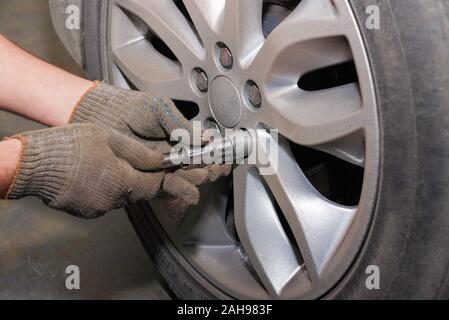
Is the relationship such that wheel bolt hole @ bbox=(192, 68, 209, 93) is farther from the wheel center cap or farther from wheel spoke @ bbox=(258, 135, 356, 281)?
wheel spoke @ bbox=(258, 135, 356, 281)

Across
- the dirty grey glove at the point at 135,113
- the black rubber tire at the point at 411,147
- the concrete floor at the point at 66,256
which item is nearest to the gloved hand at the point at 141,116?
the dirty grey glove at the point at 135,113

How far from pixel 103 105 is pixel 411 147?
1.72ft

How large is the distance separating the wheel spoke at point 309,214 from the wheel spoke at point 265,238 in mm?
91

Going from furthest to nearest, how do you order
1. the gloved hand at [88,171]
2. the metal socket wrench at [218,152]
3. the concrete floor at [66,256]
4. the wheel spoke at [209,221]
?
the concrete floor at [66,256]
the wheel spoke at [209,221]
the metal socket wrench at [218,152]
the gloved hand at [88,171]

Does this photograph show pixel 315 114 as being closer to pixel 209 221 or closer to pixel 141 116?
pixel 141 116

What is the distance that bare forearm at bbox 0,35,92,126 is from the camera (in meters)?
1.13

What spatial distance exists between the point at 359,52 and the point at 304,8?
0.13m

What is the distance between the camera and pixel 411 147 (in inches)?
32.4

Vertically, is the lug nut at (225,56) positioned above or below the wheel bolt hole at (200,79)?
above

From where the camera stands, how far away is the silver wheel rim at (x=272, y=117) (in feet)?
2.92

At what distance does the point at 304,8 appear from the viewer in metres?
0.92

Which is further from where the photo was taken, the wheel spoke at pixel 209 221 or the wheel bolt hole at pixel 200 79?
the wheel spoke at pixel 209 221

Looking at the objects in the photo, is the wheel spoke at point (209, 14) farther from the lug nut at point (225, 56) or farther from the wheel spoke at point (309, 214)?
the wheel spoke at point (309, 214)

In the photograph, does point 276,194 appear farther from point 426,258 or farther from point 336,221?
point 426,258
